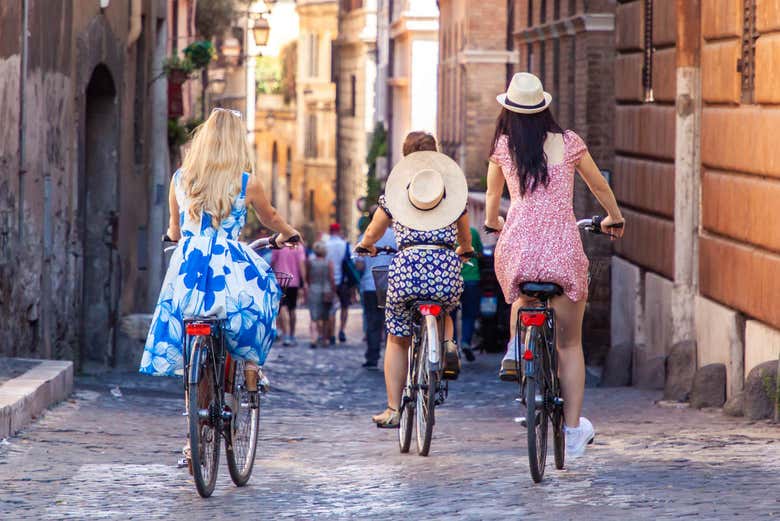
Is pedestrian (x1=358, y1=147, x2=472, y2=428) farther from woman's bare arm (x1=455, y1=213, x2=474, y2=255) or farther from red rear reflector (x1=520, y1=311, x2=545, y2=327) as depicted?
red rear reflector (x1=520, y1=311, x2=545, y2=327)

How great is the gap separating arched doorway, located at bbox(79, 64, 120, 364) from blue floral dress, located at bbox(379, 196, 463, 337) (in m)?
8.29

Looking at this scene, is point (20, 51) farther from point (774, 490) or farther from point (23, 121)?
point (774, 490)

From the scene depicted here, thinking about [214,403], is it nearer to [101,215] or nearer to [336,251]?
[101,215]

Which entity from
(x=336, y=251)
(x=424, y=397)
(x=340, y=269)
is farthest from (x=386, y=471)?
(x=340, y=269)

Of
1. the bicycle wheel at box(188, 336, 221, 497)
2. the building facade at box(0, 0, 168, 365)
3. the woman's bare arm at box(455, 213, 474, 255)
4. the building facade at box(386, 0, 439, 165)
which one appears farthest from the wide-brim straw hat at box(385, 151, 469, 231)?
the building facade at box(386, 0, 439, 165)

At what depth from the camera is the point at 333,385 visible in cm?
1725

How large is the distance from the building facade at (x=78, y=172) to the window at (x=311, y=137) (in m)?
62.7

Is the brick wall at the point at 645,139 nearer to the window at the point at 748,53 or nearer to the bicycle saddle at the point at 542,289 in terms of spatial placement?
the window at the point at 748,53

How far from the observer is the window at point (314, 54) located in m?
85.6

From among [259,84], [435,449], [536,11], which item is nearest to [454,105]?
[536,11]

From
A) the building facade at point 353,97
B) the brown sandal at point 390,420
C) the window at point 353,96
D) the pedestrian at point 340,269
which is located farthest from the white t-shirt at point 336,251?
the window at point 353,96

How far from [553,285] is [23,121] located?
20.8ft

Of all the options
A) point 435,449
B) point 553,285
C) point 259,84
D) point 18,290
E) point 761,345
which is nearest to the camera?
point 553,285

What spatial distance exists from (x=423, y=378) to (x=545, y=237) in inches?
57.8
